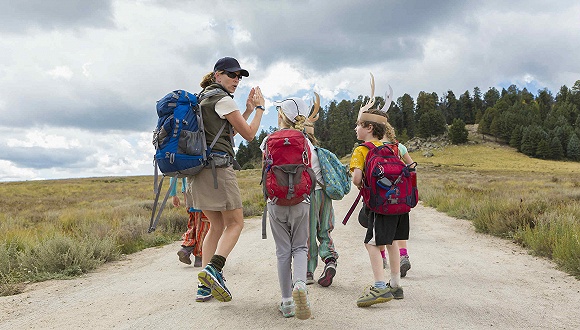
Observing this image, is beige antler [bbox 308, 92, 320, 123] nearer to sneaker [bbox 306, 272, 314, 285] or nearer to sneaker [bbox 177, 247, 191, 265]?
sneaker [bbox 306, 272, 314, 285]

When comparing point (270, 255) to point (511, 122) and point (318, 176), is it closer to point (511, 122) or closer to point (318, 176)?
point (318, 176)

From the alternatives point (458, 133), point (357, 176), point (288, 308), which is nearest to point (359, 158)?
point (357, 176)

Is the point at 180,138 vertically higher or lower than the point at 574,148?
higher

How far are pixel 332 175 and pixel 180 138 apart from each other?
1670 millimetres

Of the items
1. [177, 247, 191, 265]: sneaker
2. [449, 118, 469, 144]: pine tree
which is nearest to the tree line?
[449, 118, 469, 144]: pine tree

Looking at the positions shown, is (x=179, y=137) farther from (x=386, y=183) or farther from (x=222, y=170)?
(x=386, y=183)

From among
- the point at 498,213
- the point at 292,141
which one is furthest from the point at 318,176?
the point at 498,213

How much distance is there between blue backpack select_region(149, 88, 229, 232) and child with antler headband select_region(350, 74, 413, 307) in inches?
54.6

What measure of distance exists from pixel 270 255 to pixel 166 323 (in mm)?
3384

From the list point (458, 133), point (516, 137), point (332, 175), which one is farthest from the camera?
point (458, 133)

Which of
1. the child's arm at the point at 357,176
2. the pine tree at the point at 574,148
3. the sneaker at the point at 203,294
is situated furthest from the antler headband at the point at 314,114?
the pine tree at the point at 574,148

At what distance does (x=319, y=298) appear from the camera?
4.42m

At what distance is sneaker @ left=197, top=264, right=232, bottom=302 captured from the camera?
3.88m

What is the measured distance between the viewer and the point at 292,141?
12.5 feet
